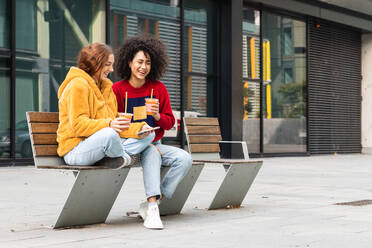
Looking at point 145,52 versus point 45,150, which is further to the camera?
point 145,52

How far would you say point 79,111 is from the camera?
4.92 m

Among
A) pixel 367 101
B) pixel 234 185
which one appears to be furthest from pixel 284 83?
pixel 234 185

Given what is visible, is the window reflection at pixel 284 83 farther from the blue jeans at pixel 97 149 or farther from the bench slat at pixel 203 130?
the blue jeans at pixel 97 149

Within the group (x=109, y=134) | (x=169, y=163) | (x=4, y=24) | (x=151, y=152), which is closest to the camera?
(x=109, y=134)

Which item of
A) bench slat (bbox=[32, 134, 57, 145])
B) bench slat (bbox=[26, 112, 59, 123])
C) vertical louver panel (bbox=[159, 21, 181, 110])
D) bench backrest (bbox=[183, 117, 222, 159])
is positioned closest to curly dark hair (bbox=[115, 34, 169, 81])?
bench slat (bbox=[26, 112, 59, 123])

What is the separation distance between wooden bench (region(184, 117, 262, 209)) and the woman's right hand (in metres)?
1.61

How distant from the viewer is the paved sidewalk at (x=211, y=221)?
14.8 feet

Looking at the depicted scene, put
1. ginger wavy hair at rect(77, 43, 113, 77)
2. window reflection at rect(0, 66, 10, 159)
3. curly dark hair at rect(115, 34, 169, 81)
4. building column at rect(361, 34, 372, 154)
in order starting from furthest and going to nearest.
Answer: building column at rect(361, 34, 372, 154), window reflection at rect(0, 66, 10, 159), curly dark hair at rect(115, 34, 169, 81), ginger wavy hair at rect(77, 43, 113, 77)

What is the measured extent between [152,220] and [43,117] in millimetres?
1153

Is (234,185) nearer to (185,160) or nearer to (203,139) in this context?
(203,139)

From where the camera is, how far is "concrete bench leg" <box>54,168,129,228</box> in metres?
4.95

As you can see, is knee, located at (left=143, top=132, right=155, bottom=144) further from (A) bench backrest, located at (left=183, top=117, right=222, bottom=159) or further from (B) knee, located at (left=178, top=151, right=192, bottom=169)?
(A) bench backrest, located at (left=183, top=117, right=222, bottom=159)

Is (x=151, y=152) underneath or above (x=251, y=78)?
underneath

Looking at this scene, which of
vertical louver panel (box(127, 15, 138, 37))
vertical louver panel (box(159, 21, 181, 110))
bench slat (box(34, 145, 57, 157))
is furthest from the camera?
vertical louver panel (box(159, 21, 181, 110))
